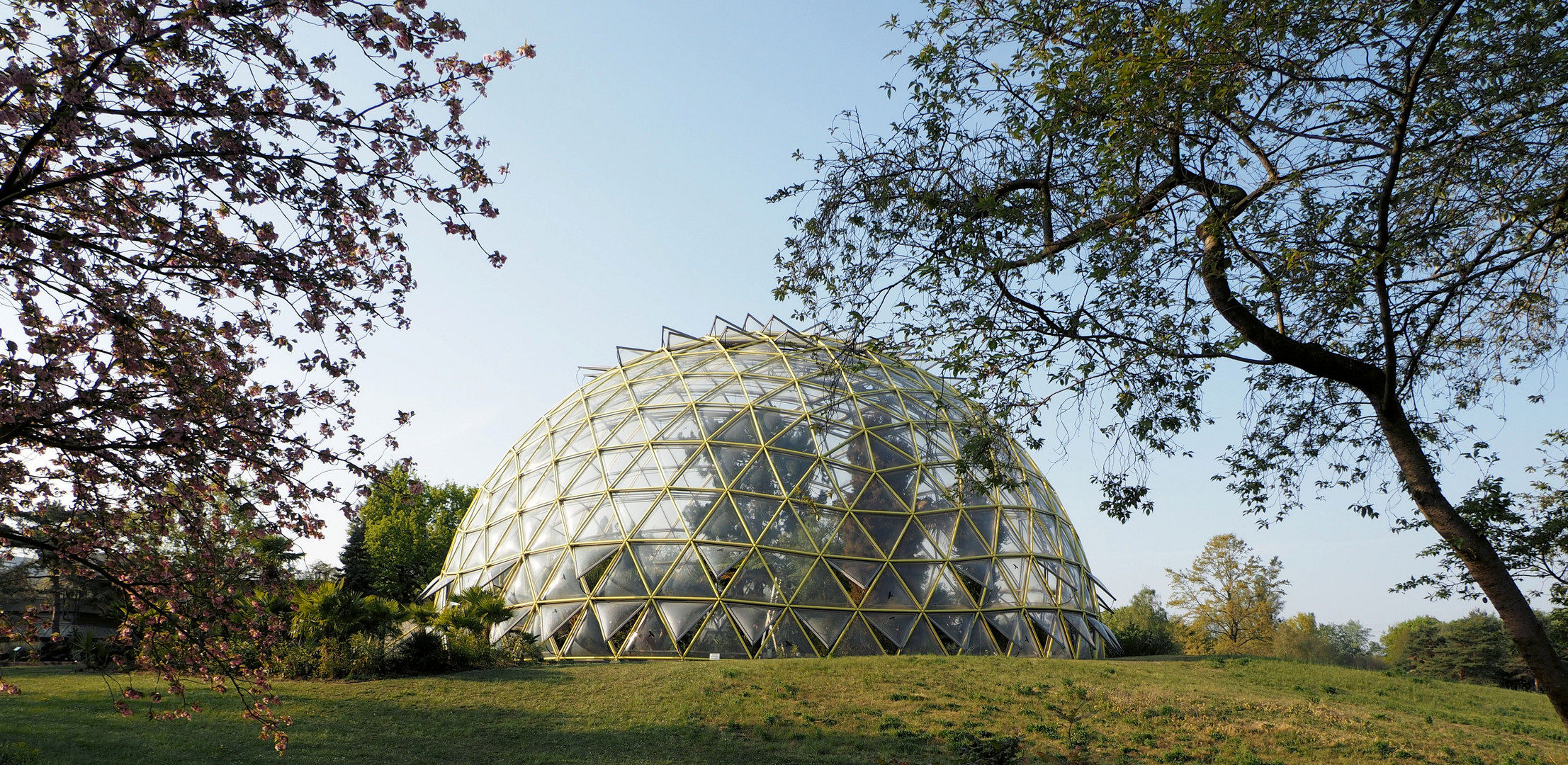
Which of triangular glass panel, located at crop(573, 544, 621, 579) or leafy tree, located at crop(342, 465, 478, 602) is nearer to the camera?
triangular glass panel, located at crop(573, 544, 621, 579)

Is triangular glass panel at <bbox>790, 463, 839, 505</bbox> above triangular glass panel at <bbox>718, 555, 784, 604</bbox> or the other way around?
above

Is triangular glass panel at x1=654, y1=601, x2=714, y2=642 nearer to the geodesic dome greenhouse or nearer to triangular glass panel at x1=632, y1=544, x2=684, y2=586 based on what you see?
the geodesic dome greenhouse

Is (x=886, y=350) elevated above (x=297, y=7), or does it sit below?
below

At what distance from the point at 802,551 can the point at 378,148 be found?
15160mm

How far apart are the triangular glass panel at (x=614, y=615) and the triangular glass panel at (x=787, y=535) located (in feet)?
11.1

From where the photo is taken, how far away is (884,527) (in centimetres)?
1967

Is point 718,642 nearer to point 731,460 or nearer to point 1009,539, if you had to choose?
point 731,460

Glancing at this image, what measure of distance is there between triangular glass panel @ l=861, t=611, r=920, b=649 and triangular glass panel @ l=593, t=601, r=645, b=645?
5.47m

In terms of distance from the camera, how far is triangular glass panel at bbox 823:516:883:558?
19.1 meters

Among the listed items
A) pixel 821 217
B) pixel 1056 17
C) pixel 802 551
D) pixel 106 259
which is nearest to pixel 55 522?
pixel 106 259

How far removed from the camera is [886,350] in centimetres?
958

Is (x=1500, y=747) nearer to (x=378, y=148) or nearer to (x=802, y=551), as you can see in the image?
(x=802, y=551)

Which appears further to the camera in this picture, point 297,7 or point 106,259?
point 106,259

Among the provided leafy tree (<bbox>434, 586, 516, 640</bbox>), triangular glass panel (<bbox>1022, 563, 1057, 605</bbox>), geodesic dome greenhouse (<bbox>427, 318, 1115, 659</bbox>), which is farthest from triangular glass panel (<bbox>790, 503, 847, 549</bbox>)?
leafy tree (<bbox>434, 586, 516, 640</bbox>)
